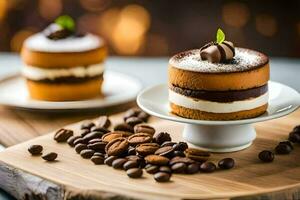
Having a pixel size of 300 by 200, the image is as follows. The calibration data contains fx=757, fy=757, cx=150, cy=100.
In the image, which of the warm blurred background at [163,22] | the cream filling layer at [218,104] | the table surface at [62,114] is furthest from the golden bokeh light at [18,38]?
the cream filling layer at [218,104]

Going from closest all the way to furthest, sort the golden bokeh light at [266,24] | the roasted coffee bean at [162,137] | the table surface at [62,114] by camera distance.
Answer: the roasted coffee bean at [162,137] → the table surface at [62,114] → the golden bokeh light at [266,24]

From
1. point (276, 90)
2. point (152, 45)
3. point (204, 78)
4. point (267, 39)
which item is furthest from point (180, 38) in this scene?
point (204, 78)

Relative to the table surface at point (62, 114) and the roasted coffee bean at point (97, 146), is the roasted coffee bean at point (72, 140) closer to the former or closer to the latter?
the roasted coffee bean at point (97, 146)

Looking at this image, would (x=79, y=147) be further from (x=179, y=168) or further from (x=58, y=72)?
(x=58, y=72)

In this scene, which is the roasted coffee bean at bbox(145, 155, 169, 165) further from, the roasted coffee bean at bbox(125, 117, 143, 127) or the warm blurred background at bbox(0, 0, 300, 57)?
the warm blurred background at bbox(0, 0, 300, 57)

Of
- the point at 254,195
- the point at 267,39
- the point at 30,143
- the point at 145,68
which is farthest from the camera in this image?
the point at 267,39

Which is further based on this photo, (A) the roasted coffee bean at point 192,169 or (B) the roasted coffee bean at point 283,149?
(B) the roasted coffee bean at point 283,149

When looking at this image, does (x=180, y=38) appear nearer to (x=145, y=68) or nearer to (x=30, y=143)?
(x=145, y=68)
